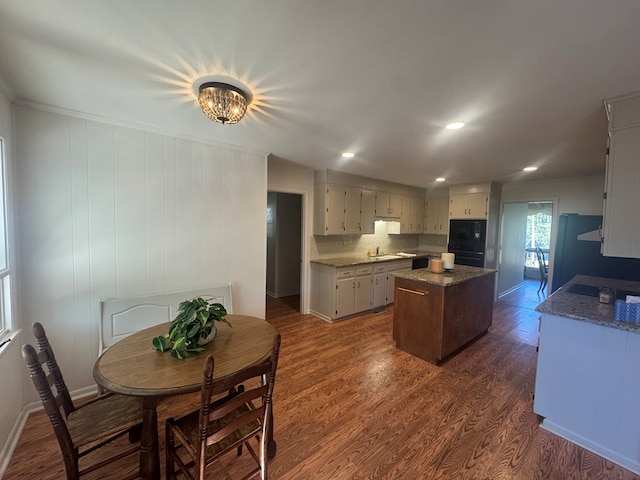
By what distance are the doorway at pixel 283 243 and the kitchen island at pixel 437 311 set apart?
275 cm

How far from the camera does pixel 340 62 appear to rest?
4.67 ft

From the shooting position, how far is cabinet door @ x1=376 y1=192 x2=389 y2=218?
513cm

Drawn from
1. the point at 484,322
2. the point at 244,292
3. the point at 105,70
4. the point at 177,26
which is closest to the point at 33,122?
the point at 105,70

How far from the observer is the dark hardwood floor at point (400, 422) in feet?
5.52

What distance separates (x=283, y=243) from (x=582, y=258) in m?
5.15

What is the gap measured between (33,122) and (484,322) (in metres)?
5.22

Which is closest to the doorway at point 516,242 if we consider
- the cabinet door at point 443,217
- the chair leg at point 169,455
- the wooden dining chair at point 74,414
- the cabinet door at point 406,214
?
the cabinet door at point 443,217

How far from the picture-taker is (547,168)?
3.91 m

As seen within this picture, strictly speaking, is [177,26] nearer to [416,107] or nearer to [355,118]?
[355,118]

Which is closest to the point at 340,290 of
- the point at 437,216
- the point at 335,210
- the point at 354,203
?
the point at 335,210

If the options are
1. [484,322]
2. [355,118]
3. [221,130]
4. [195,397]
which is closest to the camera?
[355,118]

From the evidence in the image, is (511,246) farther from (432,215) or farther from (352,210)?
(352,210)

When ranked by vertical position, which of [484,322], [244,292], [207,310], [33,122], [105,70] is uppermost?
[105,70]

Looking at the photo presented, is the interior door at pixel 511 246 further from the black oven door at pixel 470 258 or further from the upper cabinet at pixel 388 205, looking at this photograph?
the upper cabinet at pixel 388 205
